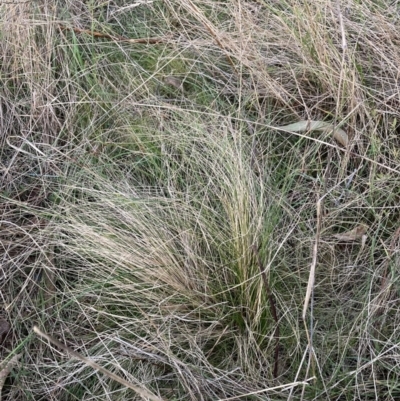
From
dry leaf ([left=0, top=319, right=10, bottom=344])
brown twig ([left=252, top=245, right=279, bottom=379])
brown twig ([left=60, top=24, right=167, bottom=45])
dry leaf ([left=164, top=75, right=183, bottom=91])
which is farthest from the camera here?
brown twig ([left=60, top=24, right=167, bottom=45])

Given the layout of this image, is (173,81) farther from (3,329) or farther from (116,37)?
(3,329)

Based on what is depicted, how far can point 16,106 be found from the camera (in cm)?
209

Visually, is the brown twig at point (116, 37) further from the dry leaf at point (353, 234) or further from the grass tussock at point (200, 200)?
the dry leaf at point (353, 234)

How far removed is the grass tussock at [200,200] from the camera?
1.58 m

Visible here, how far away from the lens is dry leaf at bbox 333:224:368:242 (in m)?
1.76

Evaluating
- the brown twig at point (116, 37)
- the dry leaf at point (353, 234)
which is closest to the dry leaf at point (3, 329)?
the dry leaf at point (353, 234)

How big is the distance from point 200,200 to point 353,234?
379 millimetres

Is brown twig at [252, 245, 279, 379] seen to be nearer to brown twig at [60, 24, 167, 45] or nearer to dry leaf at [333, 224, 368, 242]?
dry leaf at [333, 224, 368, 242]

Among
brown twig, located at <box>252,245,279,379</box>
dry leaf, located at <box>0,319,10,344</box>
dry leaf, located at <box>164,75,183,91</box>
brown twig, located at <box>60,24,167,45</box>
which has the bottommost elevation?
dry leaf, located at <box>0,319,10,344</box>

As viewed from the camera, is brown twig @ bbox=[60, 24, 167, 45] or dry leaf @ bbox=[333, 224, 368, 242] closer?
dry leaf @ bbox=[333, 224, 368, 242]

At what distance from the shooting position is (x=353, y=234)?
1764mm

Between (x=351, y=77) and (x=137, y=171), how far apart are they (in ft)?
2.07

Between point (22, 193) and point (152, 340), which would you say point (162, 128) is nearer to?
point (22, 193)

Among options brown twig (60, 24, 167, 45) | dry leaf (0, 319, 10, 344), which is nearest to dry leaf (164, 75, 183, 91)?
brown twig (60, 24, 167, 45)
